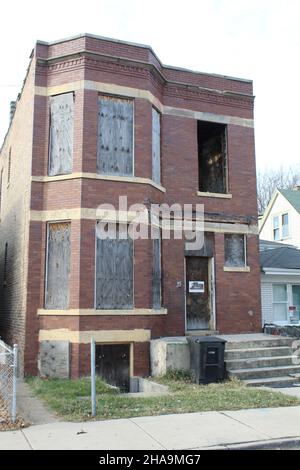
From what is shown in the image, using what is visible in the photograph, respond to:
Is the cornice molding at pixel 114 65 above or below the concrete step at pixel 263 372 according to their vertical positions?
above

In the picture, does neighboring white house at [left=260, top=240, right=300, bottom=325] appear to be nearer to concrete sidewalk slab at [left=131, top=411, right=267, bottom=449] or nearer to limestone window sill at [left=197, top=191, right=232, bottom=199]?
limestone window sill at [left=197, top=191, right=232, bottom=199]

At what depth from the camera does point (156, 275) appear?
544 inches

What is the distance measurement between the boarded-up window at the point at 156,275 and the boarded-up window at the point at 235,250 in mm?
2437

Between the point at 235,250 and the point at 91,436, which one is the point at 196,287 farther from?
the point at 91,436

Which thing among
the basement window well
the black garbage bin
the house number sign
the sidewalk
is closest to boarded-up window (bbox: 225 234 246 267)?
the house number sign

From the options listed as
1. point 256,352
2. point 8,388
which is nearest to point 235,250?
point 256,352

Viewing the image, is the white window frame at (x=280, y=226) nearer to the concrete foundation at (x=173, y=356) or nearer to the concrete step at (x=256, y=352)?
the concrete step at (x=256, y=352)

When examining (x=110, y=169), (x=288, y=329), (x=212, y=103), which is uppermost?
(x=212, y=103)

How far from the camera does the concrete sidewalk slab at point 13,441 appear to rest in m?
6.51

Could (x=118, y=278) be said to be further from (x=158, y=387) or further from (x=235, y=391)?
(x=235, y=391)

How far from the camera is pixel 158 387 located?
11195mm

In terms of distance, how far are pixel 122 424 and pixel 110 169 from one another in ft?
24.3

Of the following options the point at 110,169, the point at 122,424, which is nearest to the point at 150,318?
the point at 110,169

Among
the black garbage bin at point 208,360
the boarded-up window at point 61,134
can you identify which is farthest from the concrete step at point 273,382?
the boarded-up window at point 61,134
